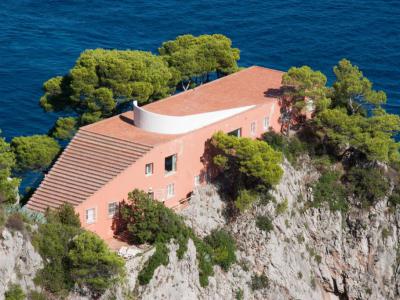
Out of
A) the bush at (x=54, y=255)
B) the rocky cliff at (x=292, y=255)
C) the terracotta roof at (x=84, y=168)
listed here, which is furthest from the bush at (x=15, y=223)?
the rocky cliff at (x=292, y=255)

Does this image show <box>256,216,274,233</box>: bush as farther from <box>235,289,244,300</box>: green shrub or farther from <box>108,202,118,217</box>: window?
<box>108,202,118,217</box>: window

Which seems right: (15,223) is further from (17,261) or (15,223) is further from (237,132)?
(237,132)

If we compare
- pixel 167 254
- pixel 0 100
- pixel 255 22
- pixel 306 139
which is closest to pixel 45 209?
pixel 167 254

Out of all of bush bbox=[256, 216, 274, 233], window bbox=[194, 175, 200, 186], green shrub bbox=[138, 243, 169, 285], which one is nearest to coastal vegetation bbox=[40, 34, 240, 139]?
window bbox=[194, 175, 200, 186]

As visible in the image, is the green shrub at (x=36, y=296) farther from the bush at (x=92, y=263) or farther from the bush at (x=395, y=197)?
the bush at (x=395, y=197)

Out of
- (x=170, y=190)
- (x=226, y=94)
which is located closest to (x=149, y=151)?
(x=170, y=190)

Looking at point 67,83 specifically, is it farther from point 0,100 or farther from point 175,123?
point 0,100

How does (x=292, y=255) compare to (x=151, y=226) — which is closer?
(x=151, y=226)
